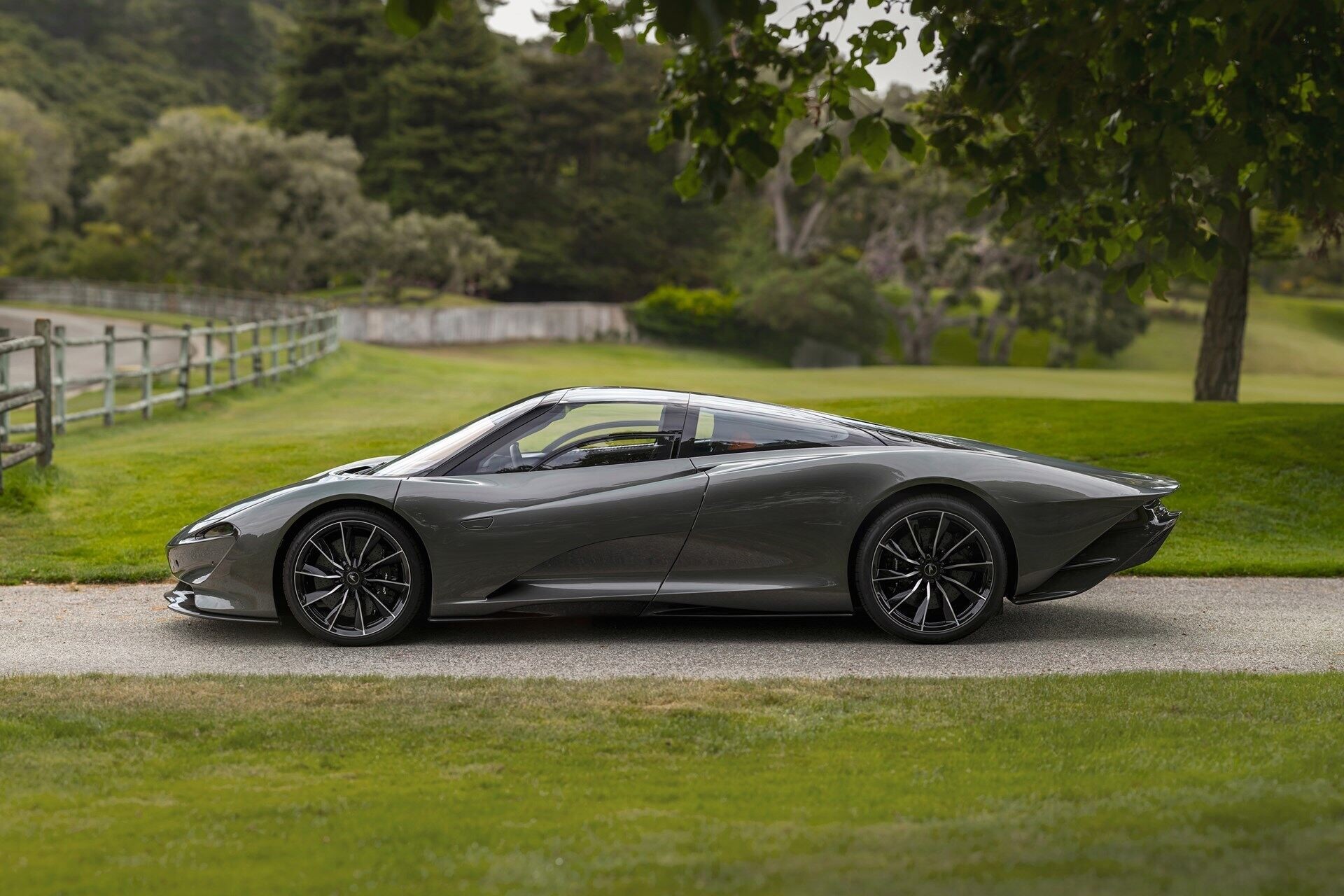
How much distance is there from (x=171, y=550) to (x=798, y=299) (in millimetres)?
59290

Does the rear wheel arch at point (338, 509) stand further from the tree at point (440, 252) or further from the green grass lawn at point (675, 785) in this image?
the tree at point (440, 252)

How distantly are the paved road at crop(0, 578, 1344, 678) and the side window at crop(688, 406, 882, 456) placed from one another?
1005 millimetres

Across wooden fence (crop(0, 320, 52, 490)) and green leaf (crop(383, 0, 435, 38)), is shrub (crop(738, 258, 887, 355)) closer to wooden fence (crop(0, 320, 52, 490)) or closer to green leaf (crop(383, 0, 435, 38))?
wooden fence (crop(0, 320, 52, 490))

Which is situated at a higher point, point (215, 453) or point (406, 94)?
point (406, 94)

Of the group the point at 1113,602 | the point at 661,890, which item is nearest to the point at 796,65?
the point at 1113,602

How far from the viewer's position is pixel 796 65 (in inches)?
332

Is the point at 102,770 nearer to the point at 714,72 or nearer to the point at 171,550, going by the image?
the point at 171,550

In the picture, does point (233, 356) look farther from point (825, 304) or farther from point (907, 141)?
point (825, 304)

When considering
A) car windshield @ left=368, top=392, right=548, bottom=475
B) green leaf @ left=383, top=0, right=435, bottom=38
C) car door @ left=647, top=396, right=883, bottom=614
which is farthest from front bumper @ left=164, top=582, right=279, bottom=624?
green leaf @ left=383, top=0, right=435, bottom=38

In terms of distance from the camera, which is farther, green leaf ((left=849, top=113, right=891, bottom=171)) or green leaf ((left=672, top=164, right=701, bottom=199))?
green leaf ((left=672, top=164, right=701, bottom=199))

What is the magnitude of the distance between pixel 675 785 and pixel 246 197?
Result: 208ft

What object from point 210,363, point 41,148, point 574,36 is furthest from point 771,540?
point 41,148

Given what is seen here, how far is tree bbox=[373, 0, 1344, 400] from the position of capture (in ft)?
22.2

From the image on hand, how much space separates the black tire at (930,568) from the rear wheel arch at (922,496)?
2 centimetres
